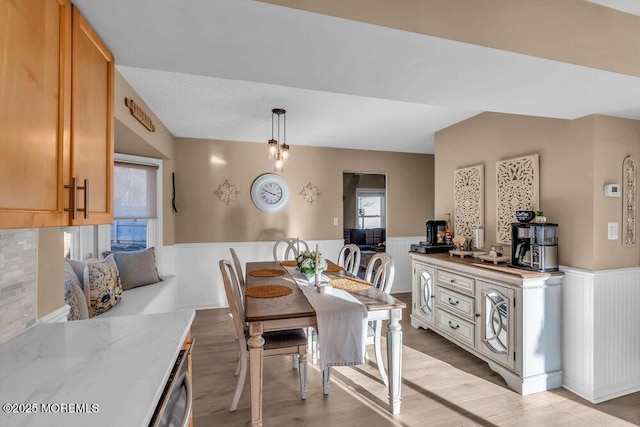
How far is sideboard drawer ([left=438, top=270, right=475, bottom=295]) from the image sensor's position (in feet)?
9.00

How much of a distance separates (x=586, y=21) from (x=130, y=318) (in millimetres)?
2667

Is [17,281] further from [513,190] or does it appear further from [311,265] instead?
[513,190]

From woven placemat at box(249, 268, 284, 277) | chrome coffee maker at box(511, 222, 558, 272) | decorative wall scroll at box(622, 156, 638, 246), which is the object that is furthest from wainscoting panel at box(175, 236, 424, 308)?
decorative wall scroll at box(622, 156, 638, 246)

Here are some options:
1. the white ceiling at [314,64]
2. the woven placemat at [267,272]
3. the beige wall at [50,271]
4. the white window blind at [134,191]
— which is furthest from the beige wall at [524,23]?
the white window blind at [134,191]

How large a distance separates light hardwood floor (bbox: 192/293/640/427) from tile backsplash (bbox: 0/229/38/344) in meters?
1.24

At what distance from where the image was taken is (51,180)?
99 cm

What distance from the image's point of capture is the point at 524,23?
55.8 inches

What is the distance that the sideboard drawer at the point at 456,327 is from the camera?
2.74 m

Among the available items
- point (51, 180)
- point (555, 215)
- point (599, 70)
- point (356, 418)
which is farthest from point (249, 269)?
point (599, 70)

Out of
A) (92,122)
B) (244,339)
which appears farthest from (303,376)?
(92,122)

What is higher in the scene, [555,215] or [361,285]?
[555,215]

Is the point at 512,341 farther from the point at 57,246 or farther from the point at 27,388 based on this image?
the point at 57,246

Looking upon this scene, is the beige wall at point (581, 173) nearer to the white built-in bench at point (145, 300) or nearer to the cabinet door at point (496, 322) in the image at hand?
the cabinet door at point (496, 322)

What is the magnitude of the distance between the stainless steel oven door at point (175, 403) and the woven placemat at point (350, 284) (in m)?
1.39
